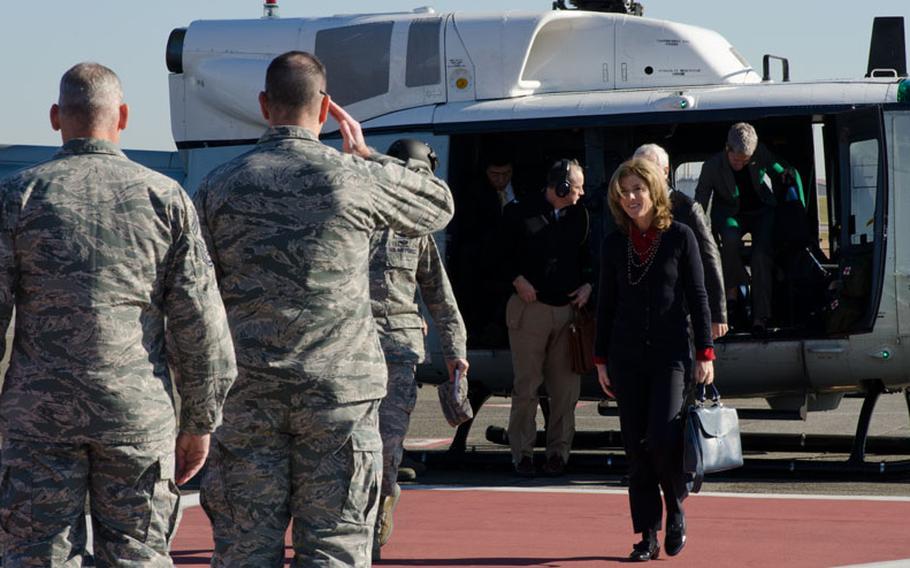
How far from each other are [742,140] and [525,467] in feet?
8.42

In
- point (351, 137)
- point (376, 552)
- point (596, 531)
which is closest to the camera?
point (351, 137)

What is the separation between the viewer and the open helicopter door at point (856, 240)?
9.54 meters

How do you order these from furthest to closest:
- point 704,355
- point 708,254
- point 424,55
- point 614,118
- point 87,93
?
point 424,55, point 614,118, point 708,254, point 704,355, point 87,93

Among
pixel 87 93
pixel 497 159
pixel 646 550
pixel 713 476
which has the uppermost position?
pixel 87 93

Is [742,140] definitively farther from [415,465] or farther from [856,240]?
[415,465]

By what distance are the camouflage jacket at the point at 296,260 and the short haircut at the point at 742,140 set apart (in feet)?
18.5

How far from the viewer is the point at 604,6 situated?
1145cm

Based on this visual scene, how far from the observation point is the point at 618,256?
23.0ft

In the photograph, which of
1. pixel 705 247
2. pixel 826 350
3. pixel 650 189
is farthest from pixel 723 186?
pixel 650 189

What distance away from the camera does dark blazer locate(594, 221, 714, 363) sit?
22.4 feet

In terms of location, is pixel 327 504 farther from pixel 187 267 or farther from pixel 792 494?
pixel 792 494

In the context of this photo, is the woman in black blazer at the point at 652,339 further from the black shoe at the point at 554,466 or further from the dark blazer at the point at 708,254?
the black shoe at the point at 554,466

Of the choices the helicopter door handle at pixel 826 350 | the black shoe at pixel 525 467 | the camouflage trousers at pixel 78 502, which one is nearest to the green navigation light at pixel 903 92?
the helicopter door handle at pixel 826 350

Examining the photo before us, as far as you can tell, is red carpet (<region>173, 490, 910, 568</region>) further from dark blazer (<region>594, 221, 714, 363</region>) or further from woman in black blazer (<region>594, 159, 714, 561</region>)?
dark blazer (<region>594, 221, 714, 363</region>)
